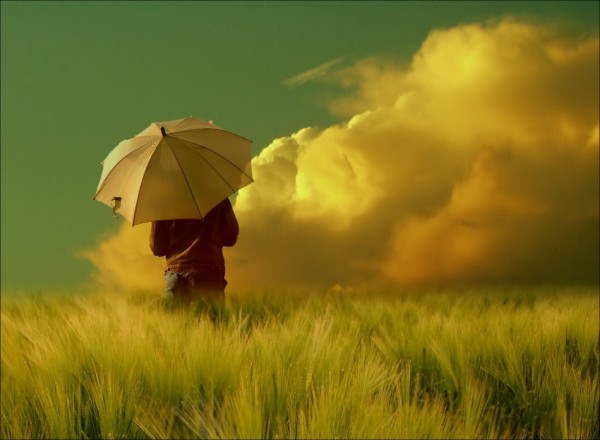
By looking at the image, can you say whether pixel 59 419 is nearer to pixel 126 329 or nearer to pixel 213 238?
pixel 126 329

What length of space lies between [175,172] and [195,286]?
33.6 inches

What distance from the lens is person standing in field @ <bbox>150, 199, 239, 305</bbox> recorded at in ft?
15.7

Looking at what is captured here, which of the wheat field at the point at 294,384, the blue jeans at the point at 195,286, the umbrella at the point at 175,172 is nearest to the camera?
the wheat field at the point at 294,384

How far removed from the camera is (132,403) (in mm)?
2133

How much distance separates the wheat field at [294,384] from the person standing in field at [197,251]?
102cm

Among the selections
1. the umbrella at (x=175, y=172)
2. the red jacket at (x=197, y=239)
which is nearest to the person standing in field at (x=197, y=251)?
the red jacket at (x=197, y=239)

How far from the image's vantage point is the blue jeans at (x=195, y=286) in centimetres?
477

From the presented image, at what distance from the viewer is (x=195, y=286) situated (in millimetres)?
4773

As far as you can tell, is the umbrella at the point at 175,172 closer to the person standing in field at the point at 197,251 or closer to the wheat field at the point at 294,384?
the person standing in field at the point at 197,251

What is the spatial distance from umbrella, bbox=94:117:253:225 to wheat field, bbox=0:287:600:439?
125 cm

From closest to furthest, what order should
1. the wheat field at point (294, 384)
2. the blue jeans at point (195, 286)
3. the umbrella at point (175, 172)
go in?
the wheat field at point (294, 384), the blue jeans at point (195, 286), the umbrella at point (175, 172)

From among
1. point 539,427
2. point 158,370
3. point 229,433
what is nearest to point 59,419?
point 158,370

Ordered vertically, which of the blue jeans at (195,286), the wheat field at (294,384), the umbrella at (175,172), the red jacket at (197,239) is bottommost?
the wheat field at (294,384)

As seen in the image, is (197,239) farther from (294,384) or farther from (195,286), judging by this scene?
(294,384)
